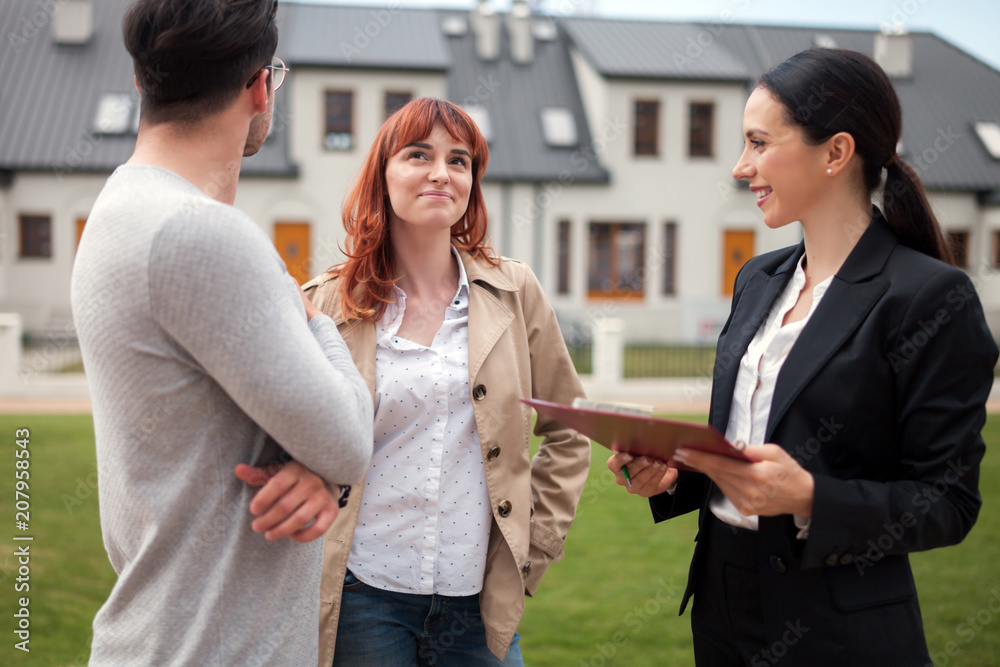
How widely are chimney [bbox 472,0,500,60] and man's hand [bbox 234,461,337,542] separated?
22737mm

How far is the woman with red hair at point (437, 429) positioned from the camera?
2.36m

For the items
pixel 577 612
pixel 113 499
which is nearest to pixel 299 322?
pixel 113 499

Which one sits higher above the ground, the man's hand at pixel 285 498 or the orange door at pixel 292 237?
the man's hand at pixel 285 498

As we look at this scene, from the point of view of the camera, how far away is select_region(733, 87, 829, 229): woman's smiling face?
6.67ft

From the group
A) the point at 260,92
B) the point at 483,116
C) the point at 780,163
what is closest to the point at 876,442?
the point at 780,163

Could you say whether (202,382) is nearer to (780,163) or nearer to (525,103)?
(780,163)

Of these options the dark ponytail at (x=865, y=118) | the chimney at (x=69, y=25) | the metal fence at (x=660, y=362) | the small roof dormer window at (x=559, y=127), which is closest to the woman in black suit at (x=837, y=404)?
the dark ponytail at (x=865, y=118)

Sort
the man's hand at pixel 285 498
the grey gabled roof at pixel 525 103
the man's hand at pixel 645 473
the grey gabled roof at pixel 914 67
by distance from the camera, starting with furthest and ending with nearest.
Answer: the grey gabled roof at pixel 914 67, the grey gabled roof at pixel 525 103, the man's hand at pixel 645 473, the man's hand at pixel 285 498

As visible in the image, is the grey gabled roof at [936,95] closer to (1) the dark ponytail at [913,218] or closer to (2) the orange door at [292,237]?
(2) the orange door at [292,237]

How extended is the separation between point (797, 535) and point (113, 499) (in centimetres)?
156

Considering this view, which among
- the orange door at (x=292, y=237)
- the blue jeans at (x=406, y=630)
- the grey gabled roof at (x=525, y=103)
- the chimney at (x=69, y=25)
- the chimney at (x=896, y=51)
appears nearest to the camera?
the blue jeans at (x=406, y=630)

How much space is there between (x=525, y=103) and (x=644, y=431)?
21.5 m

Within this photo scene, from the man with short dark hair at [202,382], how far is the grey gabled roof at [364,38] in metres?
19.8

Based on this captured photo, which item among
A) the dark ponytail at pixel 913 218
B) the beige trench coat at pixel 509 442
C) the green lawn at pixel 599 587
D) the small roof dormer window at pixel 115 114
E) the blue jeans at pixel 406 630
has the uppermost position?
the small roof dormer window at pixel 115 114
